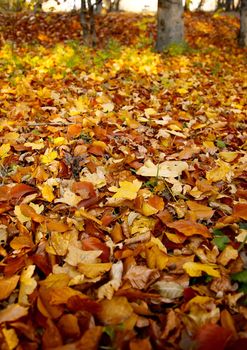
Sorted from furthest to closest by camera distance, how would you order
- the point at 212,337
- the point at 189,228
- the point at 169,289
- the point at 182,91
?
the point at 182,91 < the point at 189,228 < the point at 169,289 < the point at 212,337

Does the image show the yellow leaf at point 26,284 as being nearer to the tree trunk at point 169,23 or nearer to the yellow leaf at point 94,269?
the yellow leaf at point 94,269

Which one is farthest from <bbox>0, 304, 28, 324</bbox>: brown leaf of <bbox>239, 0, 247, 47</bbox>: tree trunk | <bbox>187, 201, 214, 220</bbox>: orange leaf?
<bbox>239, 0, 247, 47</bbox>: tree trunk

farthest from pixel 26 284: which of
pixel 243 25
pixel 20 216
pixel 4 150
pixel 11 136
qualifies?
pixel 243 25

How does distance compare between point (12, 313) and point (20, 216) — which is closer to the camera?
point (12, 313)

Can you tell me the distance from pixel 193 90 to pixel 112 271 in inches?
142

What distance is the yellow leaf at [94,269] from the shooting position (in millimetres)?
1447

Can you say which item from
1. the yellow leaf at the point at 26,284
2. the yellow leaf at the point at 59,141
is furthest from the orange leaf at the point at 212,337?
the yellow leaf at the point at 59,141

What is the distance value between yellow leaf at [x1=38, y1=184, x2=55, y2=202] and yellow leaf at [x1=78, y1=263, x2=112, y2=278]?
0.59 m

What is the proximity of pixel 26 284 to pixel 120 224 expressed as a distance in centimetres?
59

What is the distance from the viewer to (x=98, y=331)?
1.16 m

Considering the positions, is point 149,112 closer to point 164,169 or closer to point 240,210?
point 164,169

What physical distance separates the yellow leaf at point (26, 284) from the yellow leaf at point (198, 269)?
65cm

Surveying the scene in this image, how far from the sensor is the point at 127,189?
198 cm

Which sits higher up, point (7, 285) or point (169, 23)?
point (169, 23)
